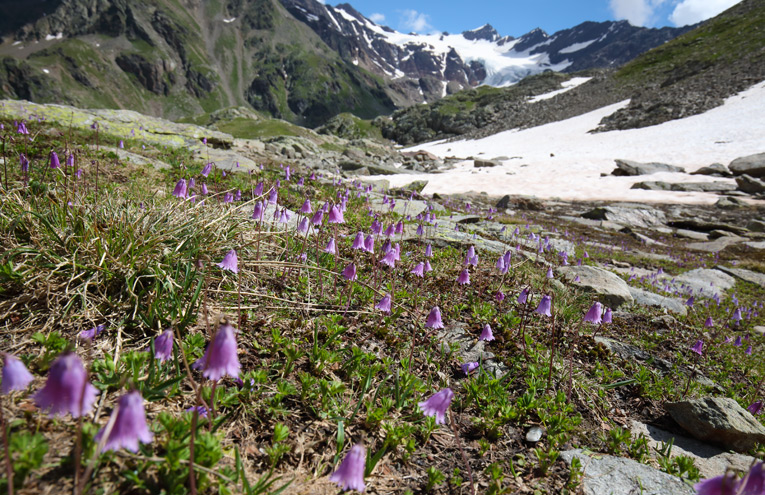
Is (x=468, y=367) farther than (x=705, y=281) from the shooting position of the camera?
No

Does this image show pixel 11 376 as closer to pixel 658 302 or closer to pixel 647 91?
pixel 658 302

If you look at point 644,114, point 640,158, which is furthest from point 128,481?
point 644,114

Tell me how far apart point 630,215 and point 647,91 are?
63.3 meters

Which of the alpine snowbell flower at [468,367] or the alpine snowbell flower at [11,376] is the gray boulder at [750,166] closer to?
the alpine snowbell flower at [468,367]

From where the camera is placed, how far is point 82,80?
180750 millimetres

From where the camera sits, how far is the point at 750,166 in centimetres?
2942

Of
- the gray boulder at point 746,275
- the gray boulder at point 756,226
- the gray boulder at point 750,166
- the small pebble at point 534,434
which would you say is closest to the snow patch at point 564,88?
the gray boulder at point 750,166

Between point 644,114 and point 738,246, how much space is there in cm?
A: 5189

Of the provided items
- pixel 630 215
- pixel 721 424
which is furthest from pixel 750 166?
pixel 721 424

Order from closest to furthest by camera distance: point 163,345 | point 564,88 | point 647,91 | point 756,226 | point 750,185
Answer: point 163,345
point 756,226
point 750,185
point 647,91
point 564,88

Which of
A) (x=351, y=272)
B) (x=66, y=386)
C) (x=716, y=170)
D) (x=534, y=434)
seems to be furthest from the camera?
(x=716, y=170)

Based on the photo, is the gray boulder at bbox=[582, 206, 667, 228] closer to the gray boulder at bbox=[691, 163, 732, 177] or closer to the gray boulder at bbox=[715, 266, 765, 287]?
the gray boulder at bbox=[715, 266, 765, 287]

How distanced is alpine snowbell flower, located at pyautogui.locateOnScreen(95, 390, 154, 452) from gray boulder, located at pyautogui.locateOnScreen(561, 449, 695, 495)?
8.33ft

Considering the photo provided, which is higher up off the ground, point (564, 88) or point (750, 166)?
point (564, 88)
